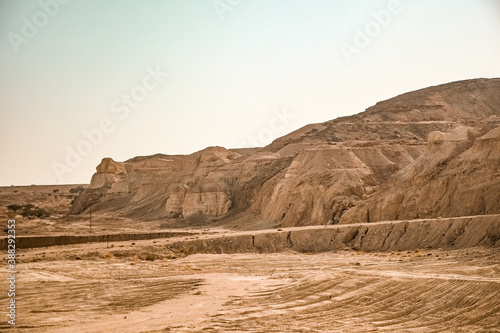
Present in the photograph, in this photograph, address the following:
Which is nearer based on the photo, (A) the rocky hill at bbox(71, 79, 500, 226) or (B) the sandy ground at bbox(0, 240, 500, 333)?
(B) the sandy ground at bbox(0, 240, 500, 333)

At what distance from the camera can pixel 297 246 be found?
31594 millimetres

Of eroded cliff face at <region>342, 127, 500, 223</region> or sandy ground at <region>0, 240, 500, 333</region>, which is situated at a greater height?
eroded cliff face at <region>342, 127, 500, 223</region>

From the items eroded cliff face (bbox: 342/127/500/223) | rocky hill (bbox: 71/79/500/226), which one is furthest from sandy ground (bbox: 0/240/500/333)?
rocky hill (bbox: 71/79/500/226)

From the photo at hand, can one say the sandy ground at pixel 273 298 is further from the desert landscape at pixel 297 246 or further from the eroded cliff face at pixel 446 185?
the eroded cliff face at pixel 446 185

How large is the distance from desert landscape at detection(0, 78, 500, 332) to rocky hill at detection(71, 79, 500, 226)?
0.14 meters

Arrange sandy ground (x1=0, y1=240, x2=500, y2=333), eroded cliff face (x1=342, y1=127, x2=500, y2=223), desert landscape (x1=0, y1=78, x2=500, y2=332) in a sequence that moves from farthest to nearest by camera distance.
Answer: eroded cliff face (x1=342, y1=127, x2=500, y2=223) → desert landscape (x1=0, y1=78, x2=500, y2=332) → sandy ground (x1=0, y1=240, x2=500, y2=333)

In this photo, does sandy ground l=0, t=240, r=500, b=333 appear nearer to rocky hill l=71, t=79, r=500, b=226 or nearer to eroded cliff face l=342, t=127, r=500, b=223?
eroded cliff face l=342, t=127, r=500, b=223

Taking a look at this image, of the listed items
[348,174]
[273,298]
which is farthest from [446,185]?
[273,298]

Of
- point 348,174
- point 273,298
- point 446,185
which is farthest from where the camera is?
point 348,174

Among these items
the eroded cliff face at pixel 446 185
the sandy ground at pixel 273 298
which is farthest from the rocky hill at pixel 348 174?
the sandy ground at pixel 273 298

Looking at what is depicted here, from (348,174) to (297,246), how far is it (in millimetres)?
11724

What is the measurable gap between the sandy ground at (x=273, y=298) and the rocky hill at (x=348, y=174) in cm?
1058

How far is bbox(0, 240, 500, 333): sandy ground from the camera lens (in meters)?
13.8

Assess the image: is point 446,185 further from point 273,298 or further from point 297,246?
point 273,298
